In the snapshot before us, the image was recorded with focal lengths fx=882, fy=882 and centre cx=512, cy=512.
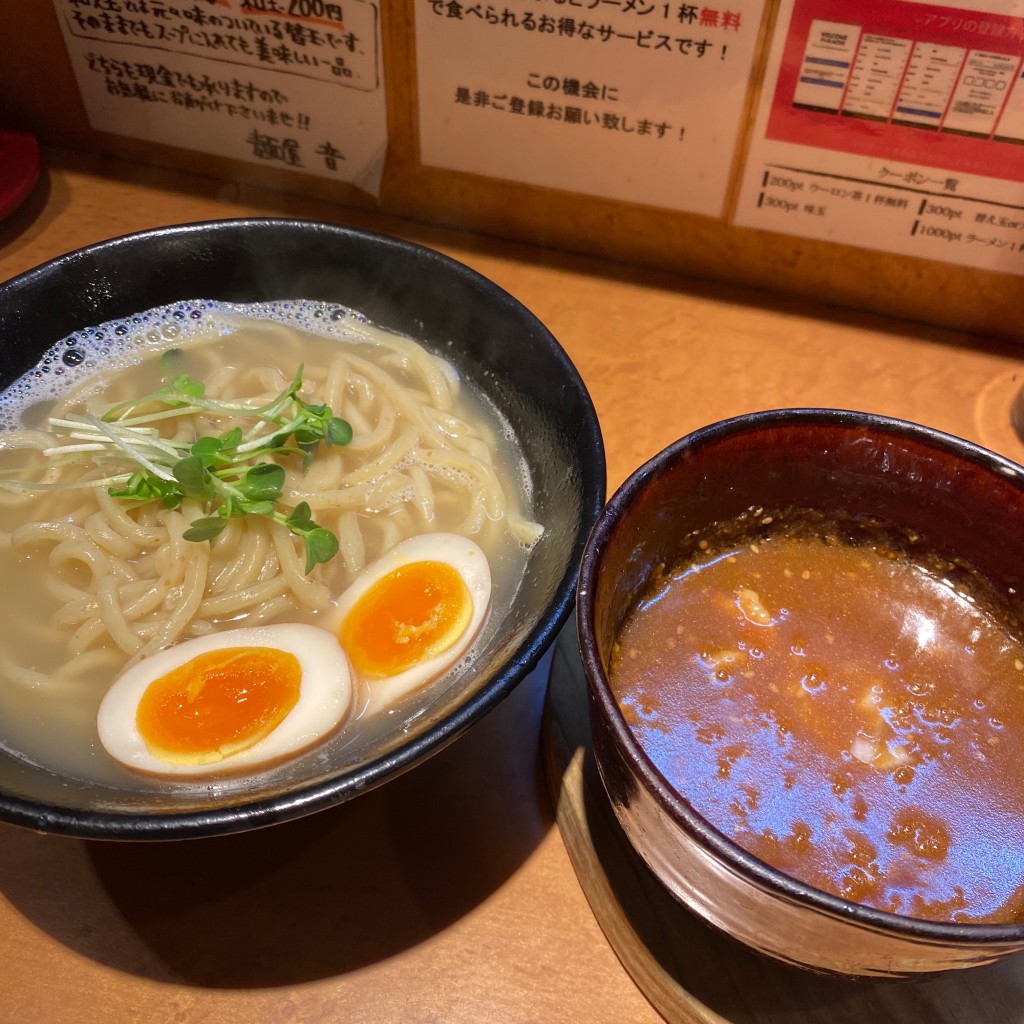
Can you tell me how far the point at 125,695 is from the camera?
1.20 meters

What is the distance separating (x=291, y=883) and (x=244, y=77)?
1.74m

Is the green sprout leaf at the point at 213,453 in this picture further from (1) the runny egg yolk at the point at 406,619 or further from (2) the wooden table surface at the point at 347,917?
(2) the wooden table surface at the point at 347,917

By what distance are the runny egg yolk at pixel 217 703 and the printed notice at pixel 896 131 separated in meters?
1.39

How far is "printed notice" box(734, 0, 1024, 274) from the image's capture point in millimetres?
1550

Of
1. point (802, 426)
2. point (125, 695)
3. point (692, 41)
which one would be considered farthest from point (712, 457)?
point (692, 41)

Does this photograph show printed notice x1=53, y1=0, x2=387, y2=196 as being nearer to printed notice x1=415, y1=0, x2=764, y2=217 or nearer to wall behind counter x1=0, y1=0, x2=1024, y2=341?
wall behind counter x1=0, y1=0, x2=1024, y2=341

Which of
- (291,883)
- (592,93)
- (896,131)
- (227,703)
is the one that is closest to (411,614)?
(227,703)

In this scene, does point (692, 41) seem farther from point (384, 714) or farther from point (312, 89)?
point (384, 714)

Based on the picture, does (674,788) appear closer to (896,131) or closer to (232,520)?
(232,520)

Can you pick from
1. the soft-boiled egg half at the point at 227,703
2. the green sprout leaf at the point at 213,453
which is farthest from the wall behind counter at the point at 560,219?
the soft-boiled egg half at the point at 227,703

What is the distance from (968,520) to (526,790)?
0.72 metres

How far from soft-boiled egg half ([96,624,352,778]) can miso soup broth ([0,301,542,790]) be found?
0.13ft

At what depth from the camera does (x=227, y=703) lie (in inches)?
46.5

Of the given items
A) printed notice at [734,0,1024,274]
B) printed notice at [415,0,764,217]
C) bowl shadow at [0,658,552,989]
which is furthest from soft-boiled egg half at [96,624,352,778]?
printed notice at [734,0,1024,274]
